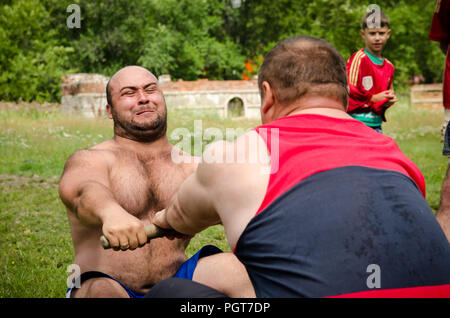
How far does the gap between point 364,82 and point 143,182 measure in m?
3.98

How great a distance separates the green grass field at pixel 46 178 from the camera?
4.97m

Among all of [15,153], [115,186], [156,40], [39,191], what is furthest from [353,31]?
[115,186]

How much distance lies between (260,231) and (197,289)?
0.31 meters

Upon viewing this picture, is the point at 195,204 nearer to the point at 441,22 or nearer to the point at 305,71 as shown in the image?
the point at 305,71

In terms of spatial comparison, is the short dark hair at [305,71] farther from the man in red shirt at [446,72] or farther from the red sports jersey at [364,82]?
the red sports jersey at [364,82]

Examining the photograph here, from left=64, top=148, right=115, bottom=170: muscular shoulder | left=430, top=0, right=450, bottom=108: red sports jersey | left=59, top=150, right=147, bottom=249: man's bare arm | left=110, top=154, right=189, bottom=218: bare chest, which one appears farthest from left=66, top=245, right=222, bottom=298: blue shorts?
left=430, top=0, right=450, bottom=108: red sports jersey

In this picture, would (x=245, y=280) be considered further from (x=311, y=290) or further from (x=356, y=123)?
(x=356, y=123)

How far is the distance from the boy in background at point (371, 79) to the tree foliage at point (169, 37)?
80.9 feet

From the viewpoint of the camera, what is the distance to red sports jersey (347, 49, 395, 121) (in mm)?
6152

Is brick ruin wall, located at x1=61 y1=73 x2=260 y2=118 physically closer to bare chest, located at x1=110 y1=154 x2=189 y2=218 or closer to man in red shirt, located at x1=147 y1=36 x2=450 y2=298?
bare chest, located at x1=110 y1=154 x2=189 y2=218

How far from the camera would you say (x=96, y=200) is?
253 centimetres

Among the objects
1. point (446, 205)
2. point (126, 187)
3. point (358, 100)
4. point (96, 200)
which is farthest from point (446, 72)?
point (96, 200)

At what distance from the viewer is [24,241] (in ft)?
19.9

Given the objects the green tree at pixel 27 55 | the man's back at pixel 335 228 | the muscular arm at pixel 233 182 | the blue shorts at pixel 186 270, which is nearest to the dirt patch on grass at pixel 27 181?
the blue shorts at pixel 186 270
